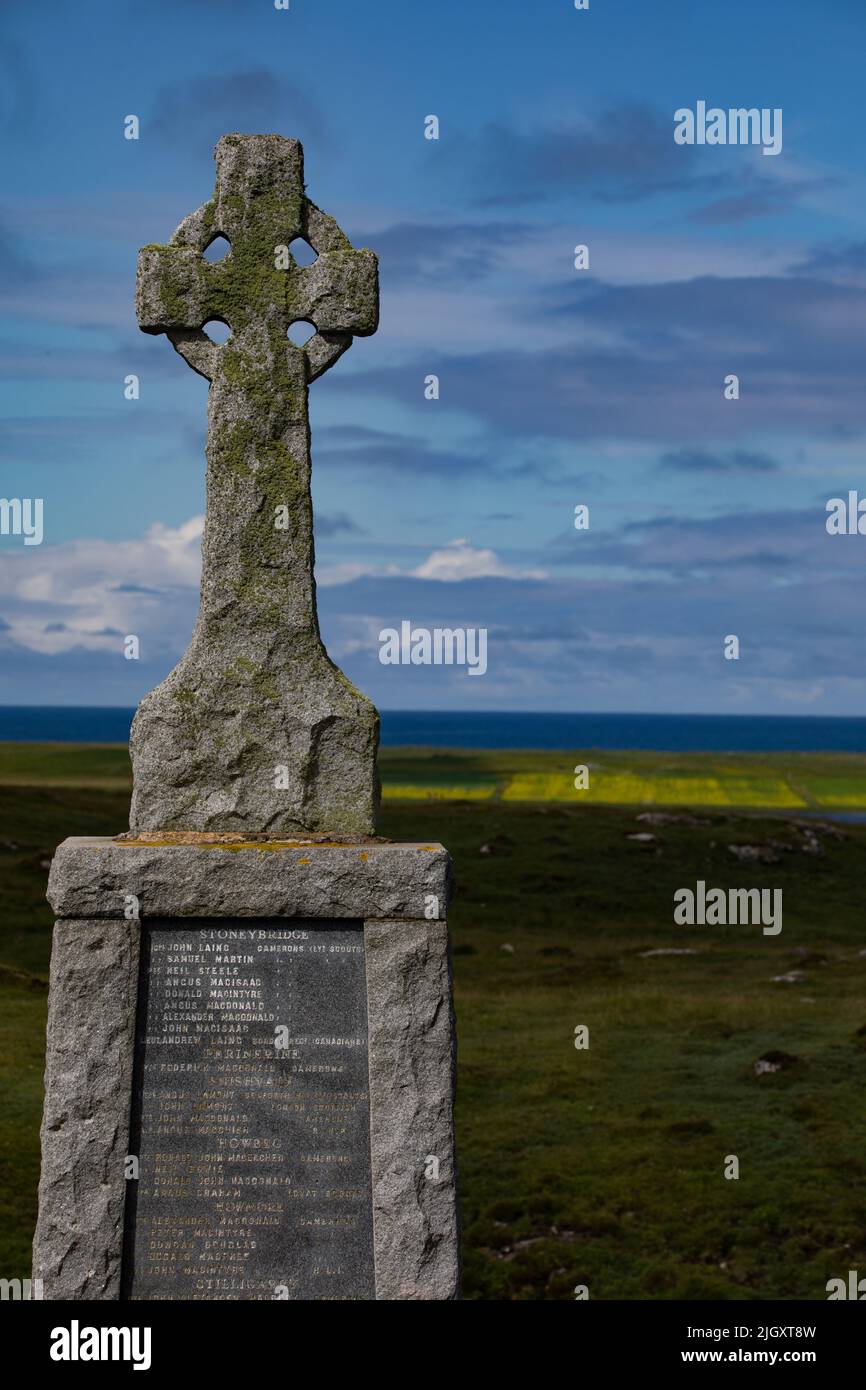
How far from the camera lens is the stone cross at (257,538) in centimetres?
1178

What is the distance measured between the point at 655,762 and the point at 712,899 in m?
139

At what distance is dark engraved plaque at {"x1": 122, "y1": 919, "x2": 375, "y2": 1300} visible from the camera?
1099 centimetres

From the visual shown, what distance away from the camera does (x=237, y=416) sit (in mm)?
12164

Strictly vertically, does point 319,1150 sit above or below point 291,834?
below

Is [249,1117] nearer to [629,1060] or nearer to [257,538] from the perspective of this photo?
[257,538]

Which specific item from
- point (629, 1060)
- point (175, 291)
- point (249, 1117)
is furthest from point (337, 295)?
point (629, 1060)

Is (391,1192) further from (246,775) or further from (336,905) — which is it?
(246,775)

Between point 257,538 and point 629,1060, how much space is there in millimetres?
18432

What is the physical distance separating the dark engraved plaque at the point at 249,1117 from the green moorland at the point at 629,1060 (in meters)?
6.79

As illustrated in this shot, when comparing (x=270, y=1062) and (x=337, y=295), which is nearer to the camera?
(x=270, y=1062)

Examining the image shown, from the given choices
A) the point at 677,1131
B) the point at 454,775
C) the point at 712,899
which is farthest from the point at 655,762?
the point at 677,1131

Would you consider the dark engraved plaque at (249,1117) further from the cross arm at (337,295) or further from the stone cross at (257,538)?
the cross arm at (337,295)

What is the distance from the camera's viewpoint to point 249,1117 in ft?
36.3

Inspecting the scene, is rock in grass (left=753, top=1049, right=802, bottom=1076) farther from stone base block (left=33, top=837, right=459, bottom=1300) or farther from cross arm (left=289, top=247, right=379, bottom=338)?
cross arm (left=289, top=247, right=379, bottom=338)
